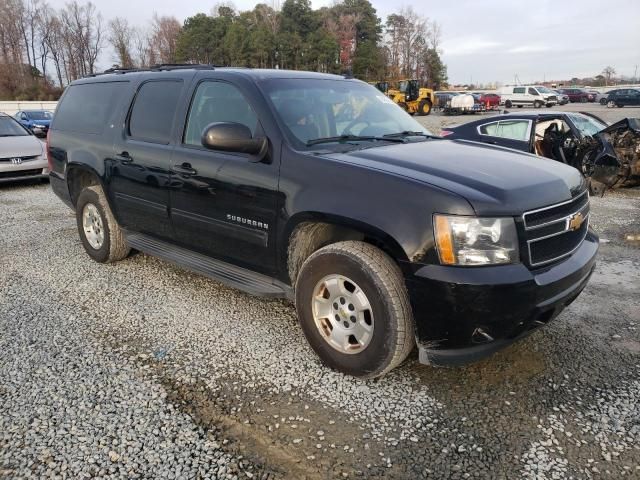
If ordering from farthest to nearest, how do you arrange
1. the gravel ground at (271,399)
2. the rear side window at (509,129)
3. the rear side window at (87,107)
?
the rear side window at (509,129) → the rear side window at (87,107) → the gravel ground at (271,399)

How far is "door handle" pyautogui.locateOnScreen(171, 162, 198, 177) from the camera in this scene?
3.70 meters

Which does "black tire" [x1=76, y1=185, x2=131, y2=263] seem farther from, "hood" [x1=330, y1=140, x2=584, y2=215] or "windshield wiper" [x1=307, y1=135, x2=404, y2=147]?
"hood" [x1=330, y1=140, x2=584, y2=215]

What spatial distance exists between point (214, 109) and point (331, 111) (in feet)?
2.88

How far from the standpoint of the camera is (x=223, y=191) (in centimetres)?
349

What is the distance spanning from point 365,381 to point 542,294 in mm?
1114

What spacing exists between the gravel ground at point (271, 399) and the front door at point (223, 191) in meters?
0.62

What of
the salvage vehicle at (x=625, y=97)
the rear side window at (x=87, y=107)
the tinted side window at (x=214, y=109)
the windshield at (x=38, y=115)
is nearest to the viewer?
the tinted side window at (x=214, y=109)

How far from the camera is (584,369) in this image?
123 inches

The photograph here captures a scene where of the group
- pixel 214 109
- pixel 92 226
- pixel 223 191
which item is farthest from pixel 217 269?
pixel 92 226

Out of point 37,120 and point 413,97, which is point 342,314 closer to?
point 37,120

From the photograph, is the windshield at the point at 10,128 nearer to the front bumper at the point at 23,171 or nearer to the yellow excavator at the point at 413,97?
the front bumper at the point at 23,171

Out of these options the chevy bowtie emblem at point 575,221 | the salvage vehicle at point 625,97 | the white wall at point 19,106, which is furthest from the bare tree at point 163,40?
the chevy bowtie emblem at point 575,221

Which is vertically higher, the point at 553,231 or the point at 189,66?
the point at 189,66

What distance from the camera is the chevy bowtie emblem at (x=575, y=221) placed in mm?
2945
